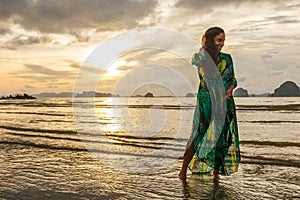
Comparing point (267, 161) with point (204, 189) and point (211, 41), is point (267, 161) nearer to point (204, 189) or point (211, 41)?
point (204, 189)

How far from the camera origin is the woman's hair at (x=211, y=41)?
A: 5023 mm

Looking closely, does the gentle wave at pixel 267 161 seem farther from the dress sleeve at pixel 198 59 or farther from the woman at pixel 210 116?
the dress sleeve at pixel 198 59

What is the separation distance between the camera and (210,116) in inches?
205

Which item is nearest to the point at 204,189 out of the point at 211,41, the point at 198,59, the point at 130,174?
the point at 130,174

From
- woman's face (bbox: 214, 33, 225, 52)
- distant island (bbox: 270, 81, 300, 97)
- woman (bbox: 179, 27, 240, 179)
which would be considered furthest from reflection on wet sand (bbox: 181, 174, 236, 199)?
distant island (bbox: 270, 81, 300, 97)

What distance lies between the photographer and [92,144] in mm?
10148

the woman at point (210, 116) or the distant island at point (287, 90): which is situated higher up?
the distant island at point (287, 90)

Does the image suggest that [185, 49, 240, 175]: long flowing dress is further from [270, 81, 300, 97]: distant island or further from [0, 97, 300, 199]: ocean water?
[270, 81, 300, 97]: distant island

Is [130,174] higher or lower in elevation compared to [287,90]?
lower

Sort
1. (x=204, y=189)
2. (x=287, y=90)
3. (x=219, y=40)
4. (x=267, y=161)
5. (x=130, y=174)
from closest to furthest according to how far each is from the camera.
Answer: (x=204, y=189) < (x=219, y=40) < (x=130, y=174) < (x=267, y=161) < (x=287, y=90)

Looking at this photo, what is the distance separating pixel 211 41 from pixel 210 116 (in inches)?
→ 44.5

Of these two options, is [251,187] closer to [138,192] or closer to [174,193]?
[174,193]

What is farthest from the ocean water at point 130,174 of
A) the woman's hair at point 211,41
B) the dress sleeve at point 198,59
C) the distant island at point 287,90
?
the distant island at point 287,90

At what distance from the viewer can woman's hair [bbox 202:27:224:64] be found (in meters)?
5.02
